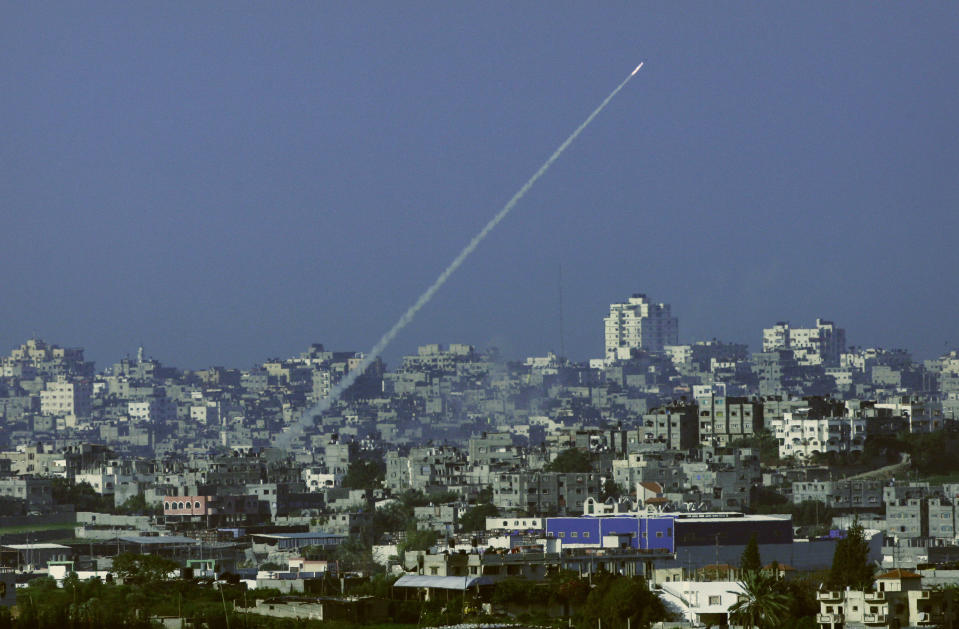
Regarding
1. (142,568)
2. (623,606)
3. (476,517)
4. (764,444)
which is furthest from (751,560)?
(764,444)

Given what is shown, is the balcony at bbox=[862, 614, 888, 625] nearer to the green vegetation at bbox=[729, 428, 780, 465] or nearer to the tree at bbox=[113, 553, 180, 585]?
the tree at bbox=[113, 553, 180, 585]

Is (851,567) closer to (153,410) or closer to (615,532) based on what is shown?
(615,532)

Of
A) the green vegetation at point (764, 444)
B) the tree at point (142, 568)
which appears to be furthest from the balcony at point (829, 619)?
the green vegetation at point (764, 444)

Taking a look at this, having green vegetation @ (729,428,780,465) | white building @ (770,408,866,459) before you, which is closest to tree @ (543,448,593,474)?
green vegetation @ (729,428,780,465)

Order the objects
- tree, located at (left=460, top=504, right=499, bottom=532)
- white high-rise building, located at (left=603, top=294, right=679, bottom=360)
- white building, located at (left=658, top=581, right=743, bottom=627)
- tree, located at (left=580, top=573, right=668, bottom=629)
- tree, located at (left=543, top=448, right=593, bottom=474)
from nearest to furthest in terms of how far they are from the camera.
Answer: tree, located at (left=580, top=573, right=668, bottom=629)
white building, located at (left=658, top=581, right=743, bottom=627)
tree, located at (left=460, top=504, right=499, bottom=532)
tree, located at (left=543, top=448, right=593, bottom=474)
white high-rise building, located at (left=603, top=294, right=679, bottom=360)

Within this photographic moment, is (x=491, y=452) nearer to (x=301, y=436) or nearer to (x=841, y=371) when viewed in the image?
(x=301, y=436)

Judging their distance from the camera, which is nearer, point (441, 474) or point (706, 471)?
point (706, 471)

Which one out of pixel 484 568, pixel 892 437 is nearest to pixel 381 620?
pixel 484 568
